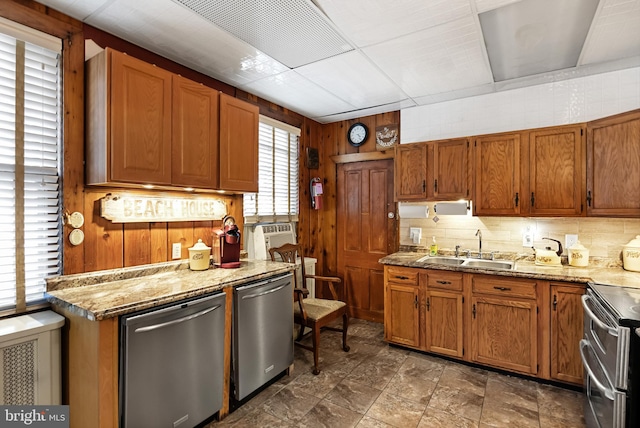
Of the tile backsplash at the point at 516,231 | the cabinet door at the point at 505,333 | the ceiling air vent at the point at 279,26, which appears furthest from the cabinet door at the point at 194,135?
the cabinet door at the point at 505,333

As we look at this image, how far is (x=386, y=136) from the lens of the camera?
4020mm

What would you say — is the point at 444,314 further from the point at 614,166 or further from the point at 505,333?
the point at 614,166

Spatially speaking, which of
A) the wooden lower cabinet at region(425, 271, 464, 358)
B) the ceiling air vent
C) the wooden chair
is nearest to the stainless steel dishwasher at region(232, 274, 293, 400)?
the wooden chair

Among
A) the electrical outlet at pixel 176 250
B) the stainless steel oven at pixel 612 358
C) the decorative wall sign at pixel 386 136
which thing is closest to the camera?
the stainless steel oven at pixel 612 358

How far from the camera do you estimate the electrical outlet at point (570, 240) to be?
9.76 feet

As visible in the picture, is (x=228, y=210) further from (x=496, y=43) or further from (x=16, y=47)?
(x=496, y=43)

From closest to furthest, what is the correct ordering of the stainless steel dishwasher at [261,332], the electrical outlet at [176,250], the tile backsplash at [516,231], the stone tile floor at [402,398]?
the stone tile floor at [402,398] → the stainless steel dishwasher at [261,332] → the electrical outlet at [176,250] → the tile backsplash at [516,231]

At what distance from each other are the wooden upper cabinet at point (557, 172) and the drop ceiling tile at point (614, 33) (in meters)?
0.57

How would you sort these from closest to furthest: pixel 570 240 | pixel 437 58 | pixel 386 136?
pixel 437 58
pixel 570 240
pixel 386 136

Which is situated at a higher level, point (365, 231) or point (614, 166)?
point (614, 166)

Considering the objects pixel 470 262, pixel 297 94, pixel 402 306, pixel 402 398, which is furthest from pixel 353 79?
pixel 402 398

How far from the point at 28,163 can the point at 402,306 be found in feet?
10.4

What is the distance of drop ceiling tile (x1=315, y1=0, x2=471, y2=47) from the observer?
6.33ft

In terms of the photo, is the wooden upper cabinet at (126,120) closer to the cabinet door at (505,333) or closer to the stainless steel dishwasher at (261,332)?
the stainless steel dishwasher at (261,332)
